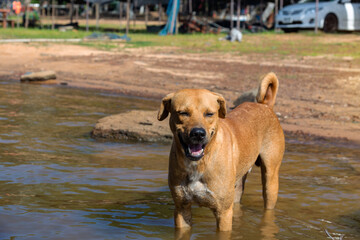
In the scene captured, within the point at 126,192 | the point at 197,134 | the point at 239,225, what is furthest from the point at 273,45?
the point at 197,134

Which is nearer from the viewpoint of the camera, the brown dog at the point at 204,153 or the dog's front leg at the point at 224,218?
the brown dog at the point at 204,153

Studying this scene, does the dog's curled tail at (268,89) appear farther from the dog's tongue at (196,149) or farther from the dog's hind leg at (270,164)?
the dog's tongue at (196,149)

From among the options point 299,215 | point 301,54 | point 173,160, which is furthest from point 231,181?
point 301,54

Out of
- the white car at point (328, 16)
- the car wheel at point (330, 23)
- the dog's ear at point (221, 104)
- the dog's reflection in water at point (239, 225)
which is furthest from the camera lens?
the car wheel at point (330, 23)

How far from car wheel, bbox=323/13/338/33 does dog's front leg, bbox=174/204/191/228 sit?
22.6 metres

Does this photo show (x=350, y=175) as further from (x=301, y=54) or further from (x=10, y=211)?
(x=301, y=54)

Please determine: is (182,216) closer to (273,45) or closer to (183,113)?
(183,113)

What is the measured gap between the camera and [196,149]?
406cm

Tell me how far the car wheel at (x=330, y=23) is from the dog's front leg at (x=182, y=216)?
22.6 m

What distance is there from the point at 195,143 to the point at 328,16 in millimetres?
23216

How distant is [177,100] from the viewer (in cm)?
421

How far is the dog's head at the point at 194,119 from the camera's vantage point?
3979mm

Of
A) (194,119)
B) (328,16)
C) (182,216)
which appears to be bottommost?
(182,216)

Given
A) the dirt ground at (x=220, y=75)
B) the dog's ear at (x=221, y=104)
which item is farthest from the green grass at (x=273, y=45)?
the dog's ear at (x=221, y=104)
